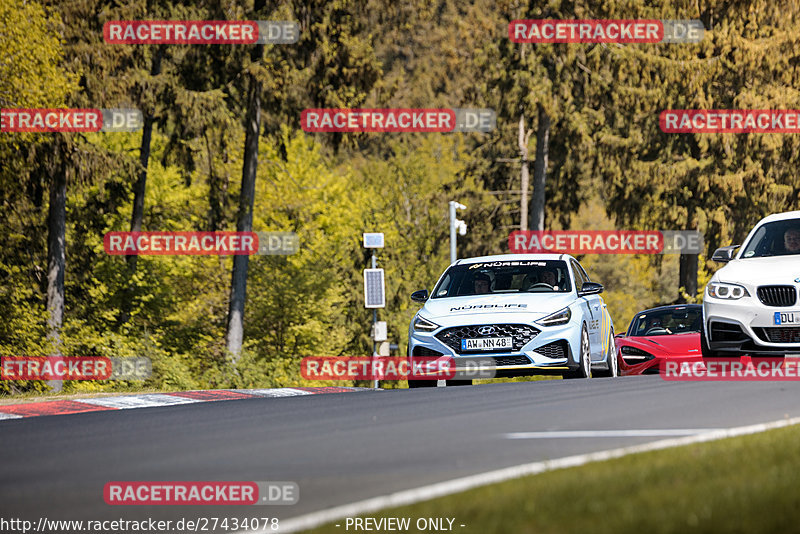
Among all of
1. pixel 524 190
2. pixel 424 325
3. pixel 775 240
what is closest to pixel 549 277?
pixel 424 325

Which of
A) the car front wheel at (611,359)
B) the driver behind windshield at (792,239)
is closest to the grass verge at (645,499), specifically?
the driver behind windshield at (792,239)

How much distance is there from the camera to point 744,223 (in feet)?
147

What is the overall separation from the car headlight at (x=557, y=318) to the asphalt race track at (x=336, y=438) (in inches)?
74.9

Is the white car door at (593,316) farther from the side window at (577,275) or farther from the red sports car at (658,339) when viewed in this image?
the red sports car at (658,339)

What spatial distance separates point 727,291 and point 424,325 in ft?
12.2

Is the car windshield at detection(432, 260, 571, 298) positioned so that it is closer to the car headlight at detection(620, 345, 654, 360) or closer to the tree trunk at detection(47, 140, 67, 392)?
the car headlight at detection(620, 345, 654, 360)

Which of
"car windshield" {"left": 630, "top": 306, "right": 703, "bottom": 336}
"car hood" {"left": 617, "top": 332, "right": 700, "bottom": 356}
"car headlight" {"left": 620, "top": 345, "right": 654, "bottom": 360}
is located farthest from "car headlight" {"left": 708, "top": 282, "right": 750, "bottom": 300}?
"car windshield" {"left": 630, "top": 306, "right": 703, "bottom": 336}

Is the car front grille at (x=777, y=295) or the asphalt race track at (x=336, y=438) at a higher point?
the car front grille at (x=777, y=295)

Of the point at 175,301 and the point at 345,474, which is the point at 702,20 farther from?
the point at 345,474

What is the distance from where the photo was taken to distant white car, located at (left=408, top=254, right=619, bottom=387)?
15.8m

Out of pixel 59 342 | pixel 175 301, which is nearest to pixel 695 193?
pixel 175 301

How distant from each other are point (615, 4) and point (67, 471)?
35.5 m

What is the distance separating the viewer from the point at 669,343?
2006 centimetres

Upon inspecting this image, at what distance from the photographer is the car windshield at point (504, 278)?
17.2 metres
